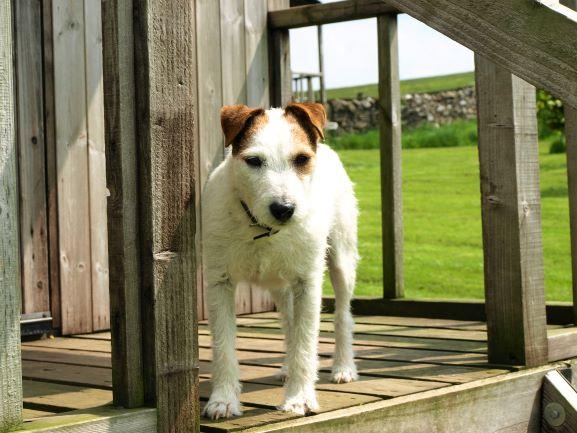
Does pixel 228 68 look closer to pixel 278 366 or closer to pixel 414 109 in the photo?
pixel 278 366

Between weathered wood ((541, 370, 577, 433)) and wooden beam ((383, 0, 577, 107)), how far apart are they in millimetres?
2363

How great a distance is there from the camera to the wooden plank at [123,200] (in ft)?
10.4

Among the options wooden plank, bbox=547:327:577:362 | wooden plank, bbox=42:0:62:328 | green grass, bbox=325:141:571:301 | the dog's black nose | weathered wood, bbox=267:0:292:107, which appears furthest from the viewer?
green grass, bbox=325:141:571:301

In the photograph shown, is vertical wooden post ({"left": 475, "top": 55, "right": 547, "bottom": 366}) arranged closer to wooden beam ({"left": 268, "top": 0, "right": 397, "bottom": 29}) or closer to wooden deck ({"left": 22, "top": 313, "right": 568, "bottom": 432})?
wooden deck ({"left": 22, "top": 313, "right": 568, "bottom": 432})

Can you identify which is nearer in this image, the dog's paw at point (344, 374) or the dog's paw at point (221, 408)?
the dog's paw at point (221, 408)

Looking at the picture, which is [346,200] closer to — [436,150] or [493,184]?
[493,184]

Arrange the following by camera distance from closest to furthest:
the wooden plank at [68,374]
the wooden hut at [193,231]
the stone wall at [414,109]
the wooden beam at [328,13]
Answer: the wooden hut at [193,231] → the wooden plank at [68,374] → the wooden beam at [328,13] → the stone wall at [414,109]

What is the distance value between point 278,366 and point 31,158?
2160mm

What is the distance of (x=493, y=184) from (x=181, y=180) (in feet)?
6.58

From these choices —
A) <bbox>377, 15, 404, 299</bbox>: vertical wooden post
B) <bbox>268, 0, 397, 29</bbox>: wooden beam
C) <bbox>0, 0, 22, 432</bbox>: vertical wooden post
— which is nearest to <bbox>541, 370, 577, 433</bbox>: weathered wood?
<bbox>377, 15, 404, 299</bbox>: vertical wooden post

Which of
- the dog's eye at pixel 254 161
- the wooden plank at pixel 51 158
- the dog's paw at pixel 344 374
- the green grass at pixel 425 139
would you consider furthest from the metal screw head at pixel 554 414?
the green grass at pixel 425 139

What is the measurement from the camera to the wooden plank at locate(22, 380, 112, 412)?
12.8ft

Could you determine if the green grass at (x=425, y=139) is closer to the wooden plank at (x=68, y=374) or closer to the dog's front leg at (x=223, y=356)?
the wooden plank at (x=68, y=374)

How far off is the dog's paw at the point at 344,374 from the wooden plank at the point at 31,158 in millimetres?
2279
